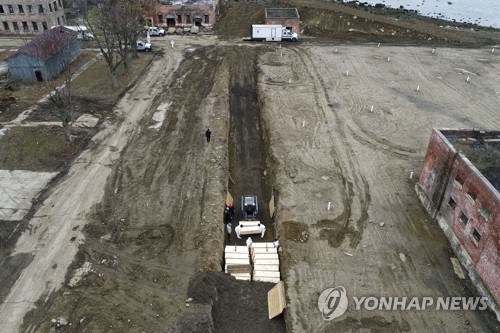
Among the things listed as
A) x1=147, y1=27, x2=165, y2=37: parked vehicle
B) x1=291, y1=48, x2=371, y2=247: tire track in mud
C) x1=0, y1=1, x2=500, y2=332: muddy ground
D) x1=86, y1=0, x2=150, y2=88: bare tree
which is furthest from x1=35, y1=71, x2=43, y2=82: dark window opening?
x1=291, y1=48, x2=371, y2=247: tire track in mud

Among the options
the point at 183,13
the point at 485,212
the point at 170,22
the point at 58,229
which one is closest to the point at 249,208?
the point at 58,229

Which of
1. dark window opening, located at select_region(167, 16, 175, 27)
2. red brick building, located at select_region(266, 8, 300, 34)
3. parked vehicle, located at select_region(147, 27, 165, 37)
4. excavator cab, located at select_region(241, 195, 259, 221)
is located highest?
red brick building, located at select_region(266, 8, 300, 34)

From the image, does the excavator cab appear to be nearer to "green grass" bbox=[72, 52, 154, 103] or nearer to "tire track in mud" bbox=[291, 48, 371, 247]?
"tire track in mud" bbox=[291, 48, 371, 247]

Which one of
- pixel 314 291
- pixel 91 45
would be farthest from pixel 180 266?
pixel 91 45

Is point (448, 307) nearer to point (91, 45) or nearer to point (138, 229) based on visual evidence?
point (138, 229)

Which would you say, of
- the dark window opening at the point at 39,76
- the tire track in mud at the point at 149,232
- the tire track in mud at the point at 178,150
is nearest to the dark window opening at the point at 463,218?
the tire track in mud at the point at 149,232
